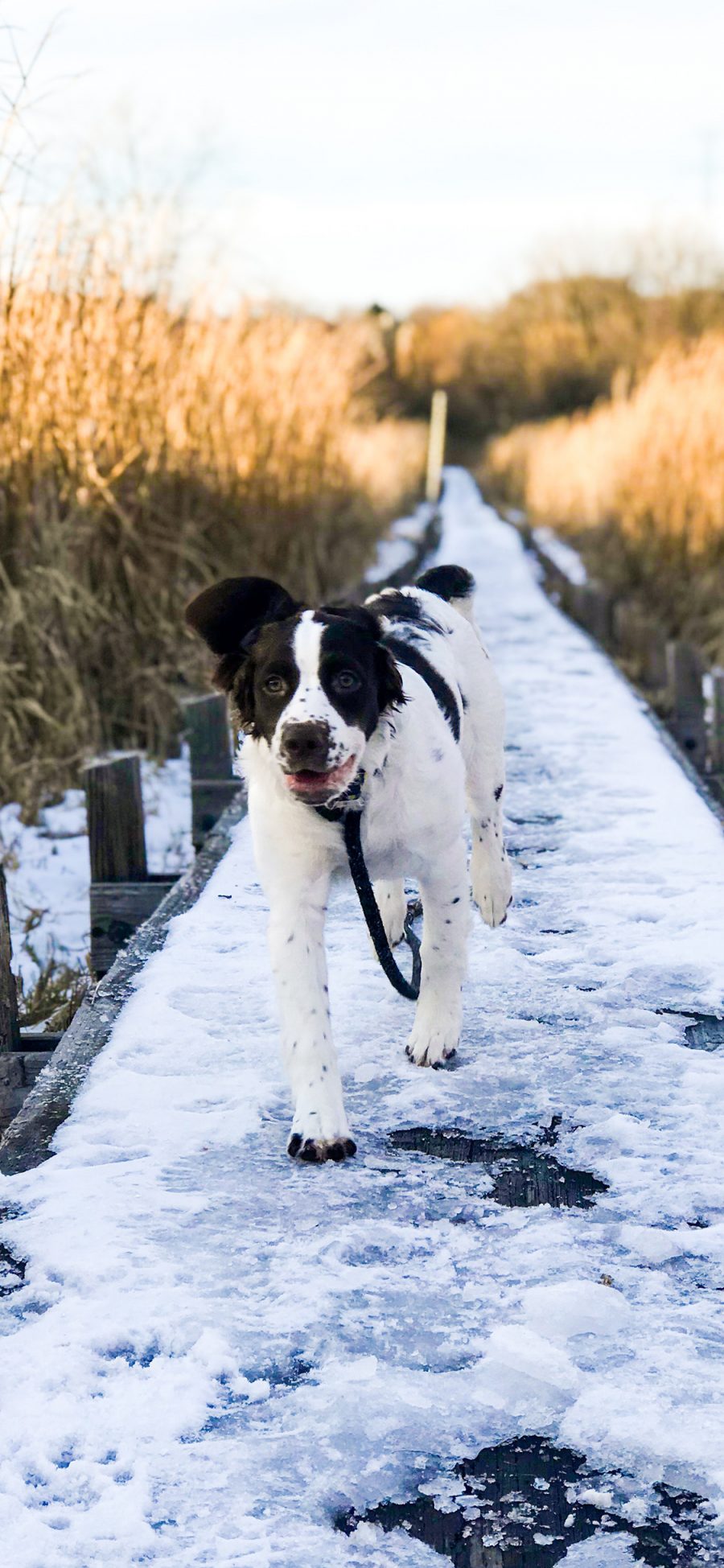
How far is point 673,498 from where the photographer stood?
1052cm

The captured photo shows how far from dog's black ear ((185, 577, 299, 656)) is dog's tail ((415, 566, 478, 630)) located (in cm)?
117

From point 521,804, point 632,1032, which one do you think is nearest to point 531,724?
point 521,804

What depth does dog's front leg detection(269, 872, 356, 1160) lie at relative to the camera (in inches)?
105

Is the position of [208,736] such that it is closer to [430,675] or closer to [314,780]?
[430,675]

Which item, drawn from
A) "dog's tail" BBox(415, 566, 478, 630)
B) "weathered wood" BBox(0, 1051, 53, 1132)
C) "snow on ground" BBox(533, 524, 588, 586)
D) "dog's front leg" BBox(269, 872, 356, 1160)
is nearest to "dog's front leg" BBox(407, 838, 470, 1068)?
"dog's front leg" BBox(269, 872, 356, 1160)

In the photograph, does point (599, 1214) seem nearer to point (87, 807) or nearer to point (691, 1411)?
point (691, 1411)

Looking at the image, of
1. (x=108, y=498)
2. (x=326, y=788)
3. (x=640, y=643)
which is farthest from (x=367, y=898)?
(x=640, y=643)

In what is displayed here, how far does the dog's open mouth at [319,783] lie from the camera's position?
2.55 meters

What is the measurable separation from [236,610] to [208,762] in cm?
251

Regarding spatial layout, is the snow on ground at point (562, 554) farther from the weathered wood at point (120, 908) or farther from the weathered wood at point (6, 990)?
the weathered wood at point (6, 990)

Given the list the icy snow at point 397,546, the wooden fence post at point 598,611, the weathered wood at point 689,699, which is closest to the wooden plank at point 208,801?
the weathered wood at point 689,699

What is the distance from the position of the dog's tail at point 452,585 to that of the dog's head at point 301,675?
1.17 metres

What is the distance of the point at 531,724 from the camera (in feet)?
22.2

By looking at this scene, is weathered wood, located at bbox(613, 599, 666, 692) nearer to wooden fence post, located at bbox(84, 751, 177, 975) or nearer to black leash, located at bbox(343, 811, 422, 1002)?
wooden fence post, located at bbox(84, 751, 177, 975)
